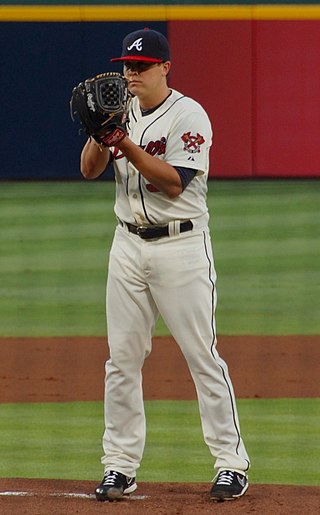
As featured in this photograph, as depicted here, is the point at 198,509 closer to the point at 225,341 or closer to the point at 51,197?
the point at 225,341

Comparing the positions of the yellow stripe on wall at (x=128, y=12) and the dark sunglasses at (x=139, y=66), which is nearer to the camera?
the dark sunglasses at (x=139, y=66)

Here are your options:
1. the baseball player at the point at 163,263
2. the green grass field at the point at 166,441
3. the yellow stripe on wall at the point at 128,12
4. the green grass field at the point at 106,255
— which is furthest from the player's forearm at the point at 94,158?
the yellow stripe on wall at the point at 128,12

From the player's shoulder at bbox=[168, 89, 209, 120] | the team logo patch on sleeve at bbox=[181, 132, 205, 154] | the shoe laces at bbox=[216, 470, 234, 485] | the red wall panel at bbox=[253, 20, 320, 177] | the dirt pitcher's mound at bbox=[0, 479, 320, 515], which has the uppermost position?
the player's shoulder at bbox=[168, 89, 209, 120]

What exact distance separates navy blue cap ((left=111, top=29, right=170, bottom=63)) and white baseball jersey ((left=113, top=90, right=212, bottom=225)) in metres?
0.16

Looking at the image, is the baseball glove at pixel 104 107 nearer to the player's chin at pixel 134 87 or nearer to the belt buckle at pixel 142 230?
the player's chin at pixel 134 87

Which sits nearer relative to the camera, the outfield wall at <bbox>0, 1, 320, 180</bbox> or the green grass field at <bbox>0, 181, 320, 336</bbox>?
the green grass field at <bbox>0, 181, 320, 336</bbox>

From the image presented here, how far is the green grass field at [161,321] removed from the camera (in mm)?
5387

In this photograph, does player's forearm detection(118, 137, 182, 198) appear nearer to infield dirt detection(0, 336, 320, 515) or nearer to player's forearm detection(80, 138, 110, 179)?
player's forearm detection(80, 138, 110, 179)

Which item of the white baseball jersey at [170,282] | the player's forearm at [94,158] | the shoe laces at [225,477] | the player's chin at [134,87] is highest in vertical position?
the player's chin at [134,87]

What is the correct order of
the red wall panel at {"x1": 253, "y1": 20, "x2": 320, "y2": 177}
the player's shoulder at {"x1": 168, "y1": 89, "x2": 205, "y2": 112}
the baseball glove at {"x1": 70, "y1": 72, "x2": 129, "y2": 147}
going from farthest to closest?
the red wall panel at {"x1": 253, "y1": 20, "x2": 320, "y2": 177} < the player's shoulder at {"x1": 168, "y1": 89, "x2": 205, "y2": 112} < the baseball glove at {"x1": 70, "y1": 72, "x2": 129, "y2": 147}

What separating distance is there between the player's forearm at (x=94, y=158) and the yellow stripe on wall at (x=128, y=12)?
9.96 m

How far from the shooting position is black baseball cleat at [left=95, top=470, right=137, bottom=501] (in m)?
4.23

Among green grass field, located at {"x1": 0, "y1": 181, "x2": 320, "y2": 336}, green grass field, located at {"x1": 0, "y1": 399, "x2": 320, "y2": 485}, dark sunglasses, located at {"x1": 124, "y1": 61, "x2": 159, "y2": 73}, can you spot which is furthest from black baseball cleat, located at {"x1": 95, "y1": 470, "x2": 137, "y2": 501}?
green grass field, located at {"x1": 0, "y1": 181, "x2": 320, "y2": 336}

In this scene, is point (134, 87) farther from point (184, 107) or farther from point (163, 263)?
point (163, 263)
